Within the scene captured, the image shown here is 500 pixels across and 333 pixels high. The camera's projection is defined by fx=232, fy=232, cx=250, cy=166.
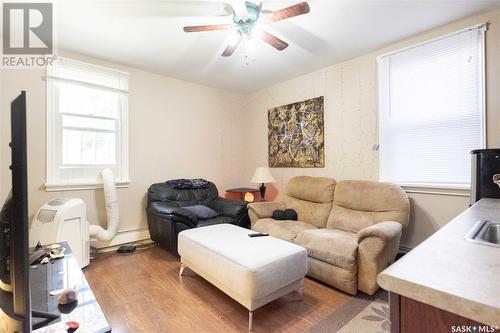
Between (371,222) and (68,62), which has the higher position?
(68,62)

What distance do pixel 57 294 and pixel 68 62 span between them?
293cm

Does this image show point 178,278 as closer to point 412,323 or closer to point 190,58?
point 412,323

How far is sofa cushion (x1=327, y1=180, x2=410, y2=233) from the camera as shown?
2449 mm

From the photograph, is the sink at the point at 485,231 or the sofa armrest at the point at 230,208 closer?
the sink at the point at 485,231

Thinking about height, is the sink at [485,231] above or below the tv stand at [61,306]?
above

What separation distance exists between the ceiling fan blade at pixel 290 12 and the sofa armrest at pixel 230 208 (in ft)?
7.28

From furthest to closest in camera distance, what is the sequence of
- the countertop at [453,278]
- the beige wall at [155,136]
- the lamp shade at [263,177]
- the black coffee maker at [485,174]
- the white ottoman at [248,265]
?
the lamp shade at [263,177]
the beige wall at [155,136]
the black coffee maker at [485,174]
the white ottoman at [248,265]
the countertop at [453,278]

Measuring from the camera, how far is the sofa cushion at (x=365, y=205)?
245 centimetres

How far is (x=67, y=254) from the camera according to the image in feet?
5.01

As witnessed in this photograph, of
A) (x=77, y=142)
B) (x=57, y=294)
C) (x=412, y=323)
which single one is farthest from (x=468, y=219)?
(x=77, y=142)

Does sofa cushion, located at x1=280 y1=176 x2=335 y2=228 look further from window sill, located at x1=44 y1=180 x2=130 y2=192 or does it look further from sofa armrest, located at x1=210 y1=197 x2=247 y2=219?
window sill, located at x1=44 y1=180 x2=130 y2=192

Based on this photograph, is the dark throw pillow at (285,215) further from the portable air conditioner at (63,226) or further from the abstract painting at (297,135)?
the portable air conditioner at (63,226)

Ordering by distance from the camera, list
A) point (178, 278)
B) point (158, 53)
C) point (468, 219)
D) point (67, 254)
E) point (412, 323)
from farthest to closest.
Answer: point (158, 53), point (178, 278), point (67, 254), point (468, 219), point (412, 323)

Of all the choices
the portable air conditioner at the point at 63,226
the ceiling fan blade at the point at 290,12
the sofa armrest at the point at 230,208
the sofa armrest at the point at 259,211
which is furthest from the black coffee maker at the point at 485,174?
the portable air conditioner at the point at 63,226
